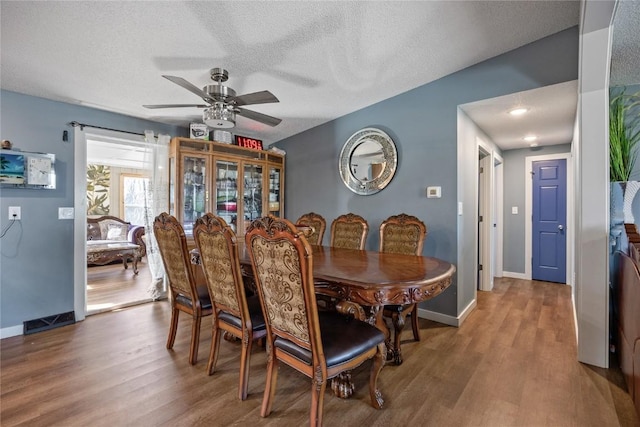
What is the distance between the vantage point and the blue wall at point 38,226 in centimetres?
268

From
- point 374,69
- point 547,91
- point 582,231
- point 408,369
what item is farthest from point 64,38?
point 582,231

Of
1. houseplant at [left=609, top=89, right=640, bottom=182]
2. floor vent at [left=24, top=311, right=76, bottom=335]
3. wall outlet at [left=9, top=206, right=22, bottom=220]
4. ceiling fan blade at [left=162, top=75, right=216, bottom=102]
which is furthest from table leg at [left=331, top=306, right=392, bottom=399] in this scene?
wall outlet at [left=9, top=206, right=22, bottom=220]

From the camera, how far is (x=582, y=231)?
212 cm

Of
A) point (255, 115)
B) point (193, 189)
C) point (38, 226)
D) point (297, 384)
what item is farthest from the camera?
point (193, 189)

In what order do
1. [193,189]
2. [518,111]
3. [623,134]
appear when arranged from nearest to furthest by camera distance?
[623,134], [518,111], [193,189]

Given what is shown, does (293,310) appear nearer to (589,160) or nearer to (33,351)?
(589,160)

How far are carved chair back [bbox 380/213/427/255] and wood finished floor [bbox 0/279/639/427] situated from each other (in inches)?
30.8

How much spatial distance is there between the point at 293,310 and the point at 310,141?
10.8 ft

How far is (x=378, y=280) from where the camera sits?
1456 millimetres

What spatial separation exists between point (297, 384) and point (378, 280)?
982mm

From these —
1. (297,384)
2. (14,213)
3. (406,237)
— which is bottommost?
(297,384)

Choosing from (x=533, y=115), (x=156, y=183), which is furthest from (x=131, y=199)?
(x=533, y=115)

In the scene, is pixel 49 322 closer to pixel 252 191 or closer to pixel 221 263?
pixel 221 263

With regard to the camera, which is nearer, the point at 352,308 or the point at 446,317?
the point at 352,308
